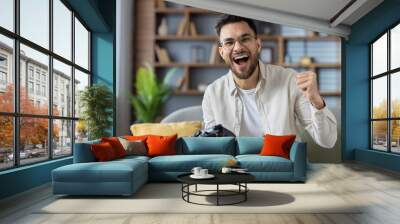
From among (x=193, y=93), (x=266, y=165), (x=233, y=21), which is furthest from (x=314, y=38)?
(x=266, y=165)

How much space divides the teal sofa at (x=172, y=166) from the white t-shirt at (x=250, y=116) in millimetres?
202

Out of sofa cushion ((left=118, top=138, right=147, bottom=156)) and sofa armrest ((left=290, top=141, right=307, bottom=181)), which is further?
sofa cushion ((left=118, top=138, right=147, bottom=156))

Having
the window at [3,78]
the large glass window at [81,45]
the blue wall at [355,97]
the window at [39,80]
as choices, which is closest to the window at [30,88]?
the window at [39,80]

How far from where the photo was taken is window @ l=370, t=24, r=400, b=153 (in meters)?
7.09

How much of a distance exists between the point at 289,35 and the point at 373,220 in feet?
19.4

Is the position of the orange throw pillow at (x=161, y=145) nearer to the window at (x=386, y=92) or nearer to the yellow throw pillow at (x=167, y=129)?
the yellow throw pillow at (x=167, y=129)

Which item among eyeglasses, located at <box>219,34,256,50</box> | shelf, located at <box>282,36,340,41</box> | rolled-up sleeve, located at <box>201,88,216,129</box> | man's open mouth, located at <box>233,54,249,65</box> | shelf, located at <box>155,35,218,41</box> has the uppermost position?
shelf, located at <box>155,35,218,41</box>

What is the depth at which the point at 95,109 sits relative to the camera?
7023 millimetres

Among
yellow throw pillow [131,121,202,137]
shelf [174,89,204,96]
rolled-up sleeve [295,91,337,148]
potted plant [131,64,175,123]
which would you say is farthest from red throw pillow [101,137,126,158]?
shelf [174,89,204,96]

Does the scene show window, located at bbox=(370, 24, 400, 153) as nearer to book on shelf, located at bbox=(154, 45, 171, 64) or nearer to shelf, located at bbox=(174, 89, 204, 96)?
shelf, located at bbox=(174, 89, 204, 96)

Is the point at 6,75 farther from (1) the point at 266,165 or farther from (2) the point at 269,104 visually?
(2) the point at 269,104

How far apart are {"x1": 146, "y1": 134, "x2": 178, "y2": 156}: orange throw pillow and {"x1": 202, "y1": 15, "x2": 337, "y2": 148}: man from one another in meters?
0.65

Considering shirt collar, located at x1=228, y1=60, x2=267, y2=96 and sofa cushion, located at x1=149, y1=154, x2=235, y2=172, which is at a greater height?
shirt collar, located at x1=228, y1=60, x2=267, y2=96

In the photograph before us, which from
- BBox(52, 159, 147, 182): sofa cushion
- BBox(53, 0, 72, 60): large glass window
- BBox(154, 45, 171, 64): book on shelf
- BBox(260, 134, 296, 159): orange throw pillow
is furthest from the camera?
BBox(154, 45, 171, 64): book on shelf
